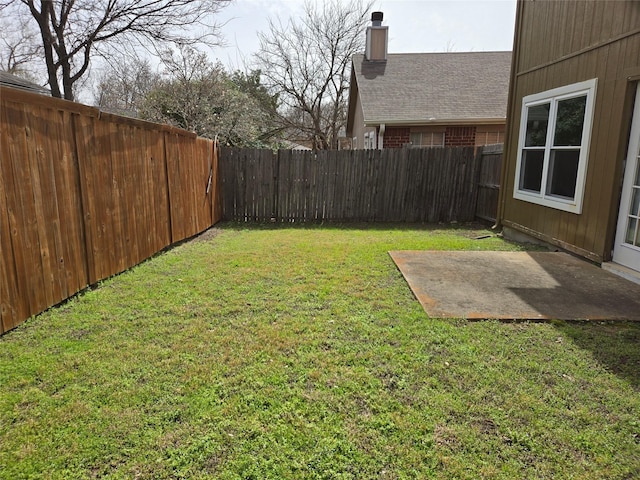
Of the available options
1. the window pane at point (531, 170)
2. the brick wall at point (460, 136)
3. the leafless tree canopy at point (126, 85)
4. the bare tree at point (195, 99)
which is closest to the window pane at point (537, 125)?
the window pane at point (531, 170)

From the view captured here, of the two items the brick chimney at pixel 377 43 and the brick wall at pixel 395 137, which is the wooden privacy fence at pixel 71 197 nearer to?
the brick wall at pixel 395 137

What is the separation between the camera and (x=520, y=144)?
710cm

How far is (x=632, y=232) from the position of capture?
15.4 feet

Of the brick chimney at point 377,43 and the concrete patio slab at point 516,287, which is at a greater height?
the brick chimney at point 377,43

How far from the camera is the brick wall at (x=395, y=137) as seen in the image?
40.5ft

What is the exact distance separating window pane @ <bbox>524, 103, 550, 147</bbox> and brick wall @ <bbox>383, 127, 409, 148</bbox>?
18.6 feet

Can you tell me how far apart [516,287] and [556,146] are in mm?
2829

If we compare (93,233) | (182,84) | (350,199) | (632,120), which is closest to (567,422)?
(632,120)

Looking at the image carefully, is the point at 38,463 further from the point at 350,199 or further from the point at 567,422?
the point at 350,199

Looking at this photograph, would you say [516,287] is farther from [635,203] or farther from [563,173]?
[563,173]

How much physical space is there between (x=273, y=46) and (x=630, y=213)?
62.0 feet

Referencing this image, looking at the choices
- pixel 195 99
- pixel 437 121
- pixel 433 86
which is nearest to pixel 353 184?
pixel 437 121

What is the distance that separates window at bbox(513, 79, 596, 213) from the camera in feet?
17.8

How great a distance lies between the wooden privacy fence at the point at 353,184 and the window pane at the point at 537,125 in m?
2.22
